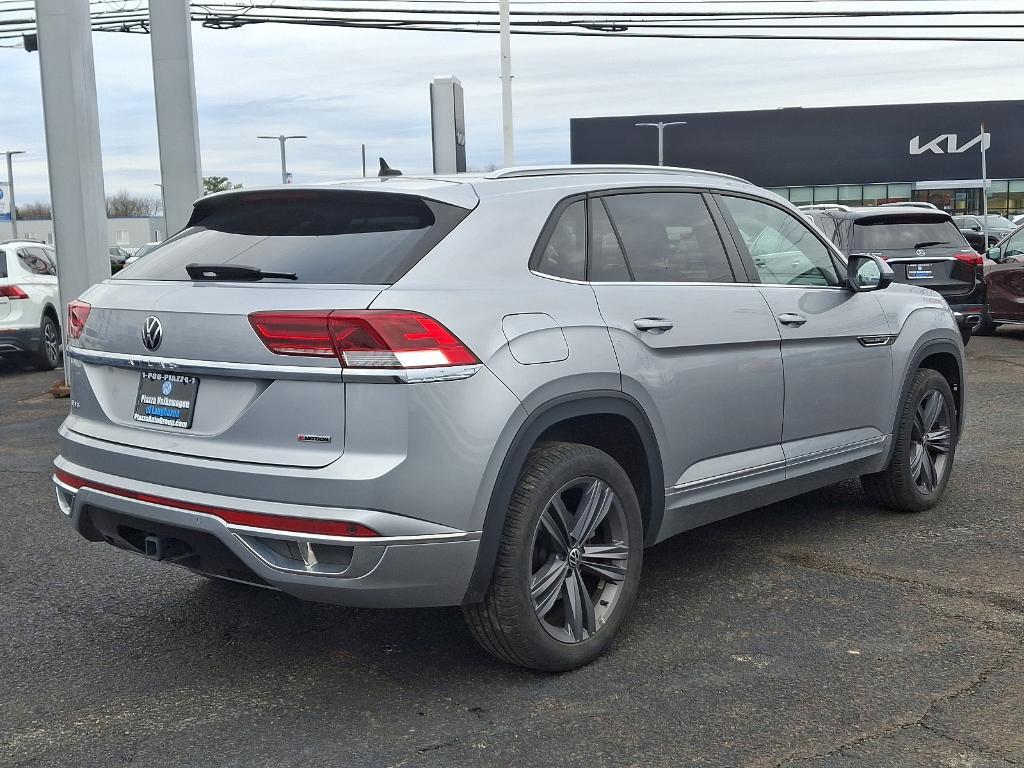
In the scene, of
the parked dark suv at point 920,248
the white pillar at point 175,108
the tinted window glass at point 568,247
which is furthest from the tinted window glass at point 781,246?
the white pillar at point 175,108

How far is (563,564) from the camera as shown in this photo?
12.8ft

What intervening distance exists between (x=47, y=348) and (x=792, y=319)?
12210mm

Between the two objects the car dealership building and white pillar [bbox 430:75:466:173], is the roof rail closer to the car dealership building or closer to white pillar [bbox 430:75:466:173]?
white pillar [bbox 430:75:466:173]

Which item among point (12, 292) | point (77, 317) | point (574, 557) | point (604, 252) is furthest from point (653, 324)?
point (12, 292)

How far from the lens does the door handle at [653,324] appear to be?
417 cm

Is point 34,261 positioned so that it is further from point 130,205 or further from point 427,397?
point 130,205

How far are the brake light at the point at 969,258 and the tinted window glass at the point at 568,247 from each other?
10150mm

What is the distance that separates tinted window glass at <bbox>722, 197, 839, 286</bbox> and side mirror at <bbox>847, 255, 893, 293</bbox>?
0.08 m

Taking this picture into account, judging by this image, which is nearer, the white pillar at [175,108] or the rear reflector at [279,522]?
the rear reflector at [279,522]

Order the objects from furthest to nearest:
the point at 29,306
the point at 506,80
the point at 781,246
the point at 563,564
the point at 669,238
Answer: the point at 506,80 → the point at 29,306 → the point at 781,246 → the point at 669,238 → the point at 563,564

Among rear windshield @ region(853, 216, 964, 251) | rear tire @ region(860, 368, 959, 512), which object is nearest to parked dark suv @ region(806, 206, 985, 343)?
rear windshield @ region(853, 216, 964, 251)

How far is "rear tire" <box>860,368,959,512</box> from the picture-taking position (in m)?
5.87

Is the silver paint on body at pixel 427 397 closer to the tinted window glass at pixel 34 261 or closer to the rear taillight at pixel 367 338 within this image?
the rear taillight at pixel 367 338

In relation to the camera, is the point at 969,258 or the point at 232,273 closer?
the point at 232,273
